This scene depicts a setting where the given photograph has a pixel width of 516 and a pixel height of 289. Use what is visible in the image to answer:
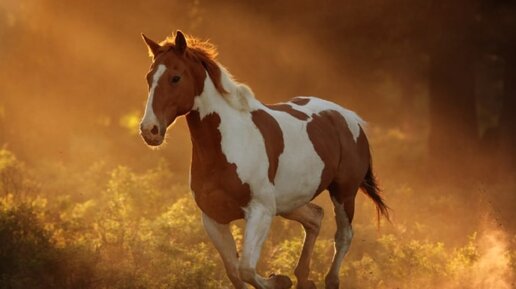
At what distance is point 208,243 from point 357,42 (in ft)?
32.5

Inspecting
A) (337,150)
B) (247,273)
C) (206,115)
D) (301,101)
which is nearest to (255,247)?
(247,273)

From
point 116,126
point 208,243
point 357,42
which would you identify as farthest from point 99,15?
point 208,243

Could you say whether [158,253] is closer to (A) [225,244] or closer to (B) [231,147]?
(A) [225,244]

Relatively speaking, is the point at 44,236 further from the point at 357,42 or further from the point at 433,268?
the point at 357,42

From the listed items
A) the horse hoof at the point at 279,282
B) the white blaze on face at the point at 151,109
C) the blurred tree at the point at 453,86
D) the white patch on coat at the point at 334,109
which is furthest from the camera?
the blurred tree at the point at 453,86

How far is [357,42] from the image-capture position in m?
21.6

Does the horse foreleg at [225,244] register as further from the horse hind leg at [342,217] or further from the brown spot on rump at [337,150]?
the horse hind leg at [342,217]

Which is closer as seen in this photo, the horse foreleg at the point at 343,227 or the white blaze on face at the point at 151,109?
the white blaze on face at the point at 151,109

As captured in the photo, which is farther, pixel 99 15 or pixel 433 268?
pixel 99 15

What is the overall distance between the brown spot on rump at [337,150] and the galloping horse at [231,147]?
0.21 feet

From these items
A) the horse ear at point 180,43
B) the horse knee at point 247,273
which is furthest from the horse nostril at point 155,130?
the horse knee at point 247,273

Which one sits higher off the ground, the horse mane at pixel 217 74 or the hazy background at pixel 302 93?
the hazy background at pixel 302 93

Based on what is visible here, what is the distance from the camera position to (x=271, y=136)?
8.80 metres

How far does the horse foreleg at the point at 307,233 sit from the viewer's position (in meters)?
9.88
